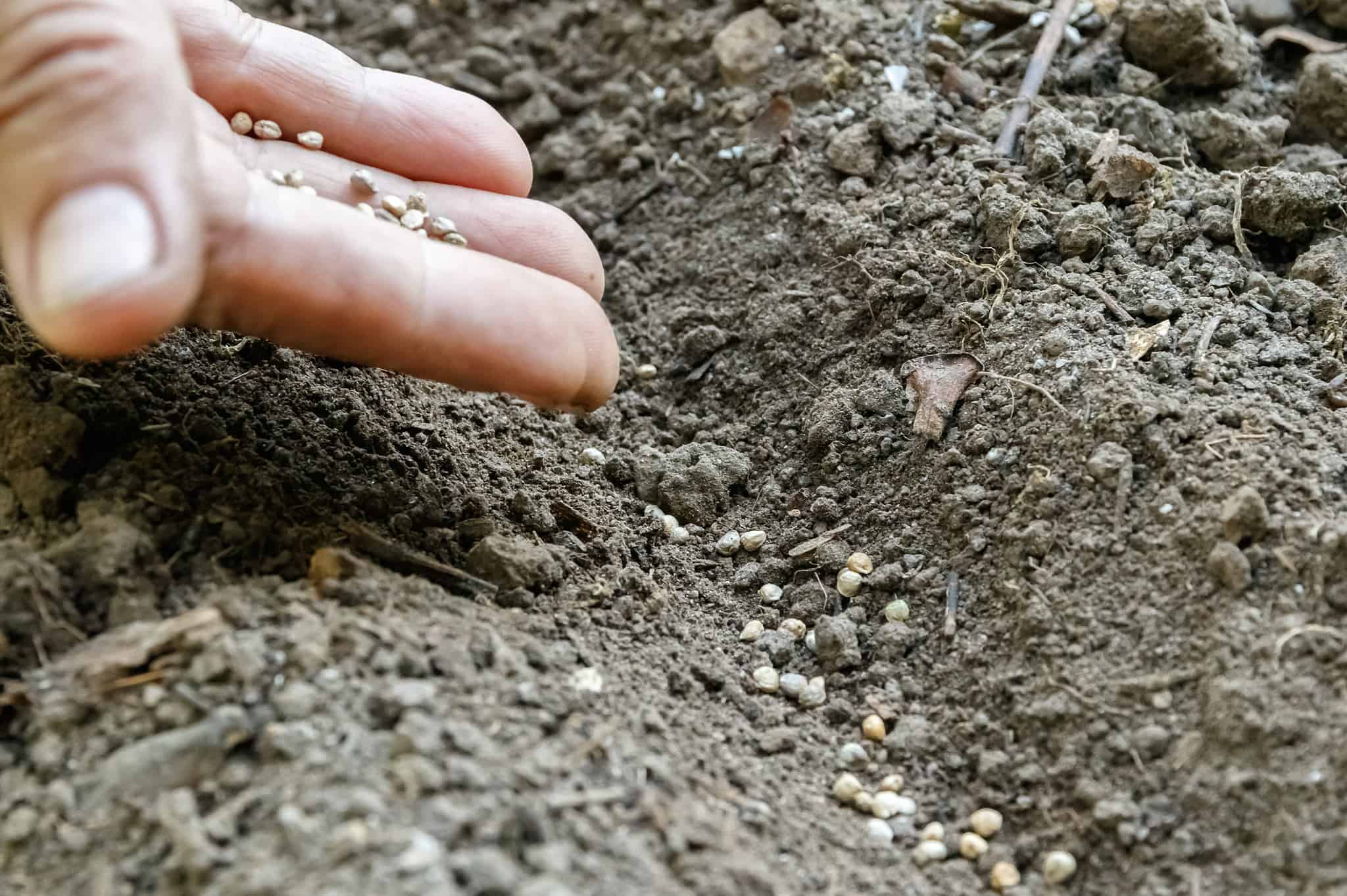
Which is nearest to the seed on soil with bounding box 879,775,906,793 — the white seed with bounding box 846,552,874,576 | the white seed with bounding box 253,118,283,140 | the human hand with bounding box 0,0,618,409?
the white seed with bounding box 846,552,874,576

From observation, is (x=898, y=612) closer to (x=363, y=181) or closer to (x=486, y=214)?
(x=486, y=214)

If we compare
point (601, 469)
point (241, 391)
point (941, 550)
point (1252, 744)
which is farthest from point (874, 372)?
point (241, 391)

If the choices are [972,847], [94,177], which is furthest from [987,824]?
[94,177]

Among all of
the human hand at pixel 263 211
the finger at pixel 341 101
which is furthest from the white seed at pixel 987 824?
the finger at pixel 341 101

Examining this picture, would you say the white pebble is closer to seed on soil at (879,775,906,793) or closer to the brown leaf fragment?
the brown leaf fragment

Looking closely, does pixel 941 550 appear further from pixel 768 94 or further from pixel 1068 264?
pixel 768 94

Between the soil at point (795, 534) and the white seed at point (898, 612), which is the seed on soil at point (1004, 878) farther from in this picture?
the white seed at point (898, 612)
